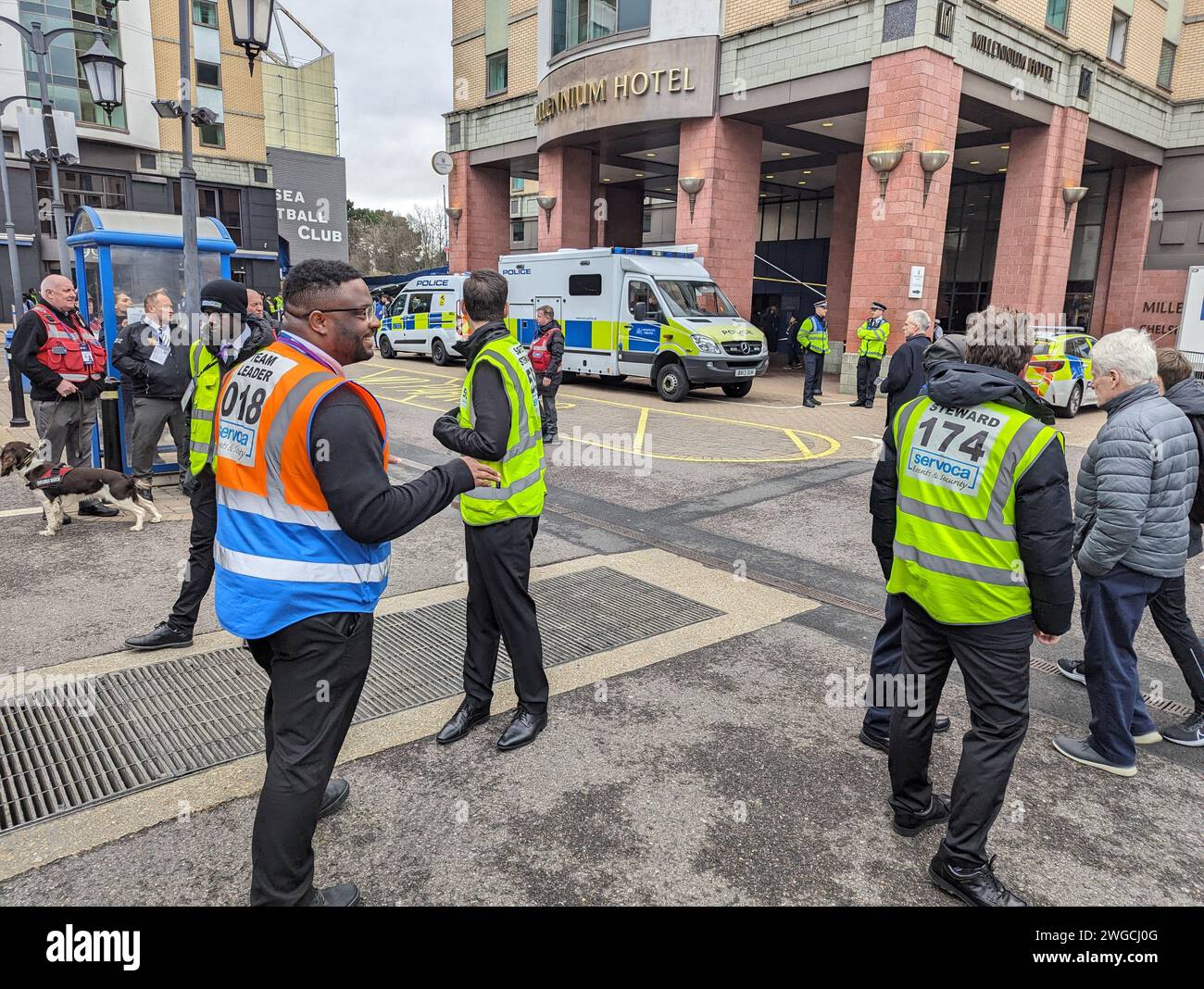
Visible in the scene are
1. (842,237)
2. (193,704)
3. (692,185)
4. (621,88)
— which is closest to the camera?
(193,704)

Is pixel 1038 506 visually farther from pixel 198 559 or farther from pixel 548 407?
pixel 548 407

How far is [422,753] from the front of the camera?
3711mm

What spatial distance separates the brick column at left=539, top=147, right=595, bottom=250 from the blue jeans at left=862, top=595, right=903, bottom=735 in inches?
840

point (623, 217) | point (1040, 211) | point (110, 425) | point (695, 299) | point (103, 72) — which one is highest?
point (623, 217)

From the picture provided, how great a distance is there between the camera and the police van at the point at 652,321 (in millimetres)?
15867

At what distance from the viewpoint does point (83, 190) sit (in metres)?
32.9

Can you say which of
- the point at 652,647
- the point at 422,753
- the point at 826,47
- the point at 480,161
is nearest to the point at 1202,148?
the point at 826,47

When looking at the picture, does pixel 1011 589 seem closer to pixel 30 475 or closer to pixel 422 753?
pixel 422 753

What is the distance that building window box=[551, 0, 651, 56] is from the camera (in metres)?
20.3

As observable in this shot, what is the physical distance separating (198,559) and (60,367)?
3708mm

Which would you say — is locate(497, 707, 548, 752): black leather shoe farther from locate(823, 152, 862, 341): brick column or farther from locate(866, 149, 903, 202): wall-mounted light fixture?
locate(823, 152, 862, 341): brick column

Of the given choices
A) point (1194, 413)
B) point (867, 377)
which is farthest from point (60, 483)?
point (867, 377)

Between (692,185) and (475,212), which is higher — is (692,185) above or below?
below
